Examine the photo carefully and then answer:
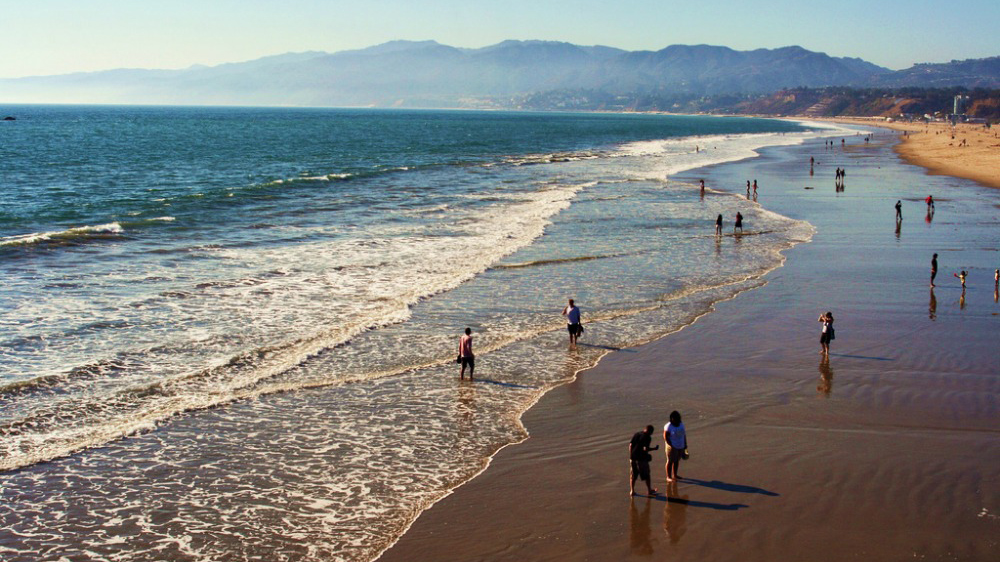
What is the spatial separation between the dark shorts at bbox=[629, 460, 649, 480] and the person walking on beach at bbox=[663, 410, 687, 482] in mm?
613

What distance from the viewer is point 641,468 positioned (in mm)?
12148

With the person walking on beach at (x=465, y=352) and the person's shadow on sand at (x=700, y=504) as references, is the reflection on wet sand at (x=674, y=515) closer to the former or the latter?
the person's shadow on sand at (x=700, y=504)

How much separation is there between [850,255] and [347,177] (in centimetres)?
4227

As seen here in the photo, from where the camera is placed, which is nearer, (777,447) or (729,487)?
(729,487)

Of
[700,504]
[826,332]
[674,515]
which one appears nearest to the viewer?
[674,515]

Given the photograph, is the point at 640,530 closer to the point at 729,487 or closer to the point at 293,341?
the point at 729,487

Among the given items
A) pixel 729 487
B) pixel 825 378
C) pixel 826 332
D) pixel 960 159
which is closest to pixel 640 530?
pixel 729 487

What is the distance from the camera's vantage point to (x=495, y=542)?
10953 millimetres

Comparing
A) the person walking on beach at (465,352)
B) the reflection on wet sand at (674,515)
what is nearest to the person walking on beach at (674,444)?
the reflection on wet sand at (674,515)

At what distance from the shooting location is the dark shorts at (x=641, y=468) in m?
12.1

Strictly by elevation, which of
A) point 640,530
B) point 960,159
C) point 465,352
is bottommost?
point 640,530

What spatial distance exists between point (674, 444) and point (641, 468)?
0.76 metres

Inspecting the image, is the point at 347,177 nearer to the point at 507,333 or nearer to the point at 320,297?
the point at 320,297

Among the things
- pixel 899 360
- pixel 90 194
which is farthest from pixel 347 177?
pixel 899 360
